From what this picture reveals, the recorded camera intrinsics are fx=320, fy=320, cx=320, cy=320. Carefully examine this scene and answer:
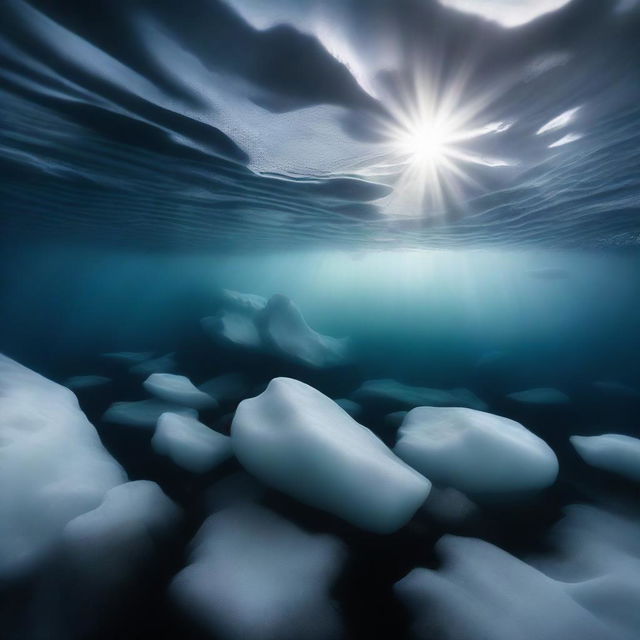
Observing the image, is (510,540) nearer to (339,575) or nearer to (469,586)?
(469,586)

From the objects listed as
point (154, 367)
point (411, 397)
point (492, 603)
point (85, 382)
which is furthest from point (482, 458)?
point (154, 367)

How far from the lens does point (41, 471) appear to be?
7.98ft

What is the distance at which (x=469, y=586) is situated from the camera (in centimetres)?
186

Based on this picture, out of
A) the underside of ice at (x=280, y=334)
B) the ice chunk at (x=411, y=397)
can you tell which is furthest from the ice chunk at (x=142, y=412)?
the underside of ice at (x=280, y=334)

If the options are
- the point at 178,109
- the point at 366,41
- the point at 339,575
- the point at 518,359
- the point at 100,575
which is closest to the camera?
the point at 100,575

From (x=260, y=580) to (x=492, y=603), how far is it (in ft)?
4.21

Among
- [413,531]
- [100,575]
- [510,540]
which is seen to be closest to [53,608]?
[100,575]

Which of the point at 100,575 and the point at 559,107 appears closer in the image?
the point at 100,575

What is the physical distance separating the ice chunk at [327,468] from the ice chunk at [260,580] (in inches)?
10.0

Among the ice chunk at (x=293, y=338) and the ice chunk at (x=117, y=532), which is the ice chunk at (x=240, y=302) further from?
the ice chunk at (x=117, y=532)

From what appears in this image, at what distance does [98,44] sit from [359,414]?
551 centimetres

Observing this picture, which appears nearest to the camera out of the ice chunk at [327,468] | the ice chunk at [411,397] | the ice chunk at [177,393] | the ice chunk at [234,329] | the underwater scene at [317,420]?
the underwater scene at [317,420]

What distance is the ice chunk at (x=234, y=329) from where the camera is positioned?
8336mm

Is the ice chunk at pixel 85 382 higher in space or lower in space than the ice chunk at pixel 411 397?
lower
